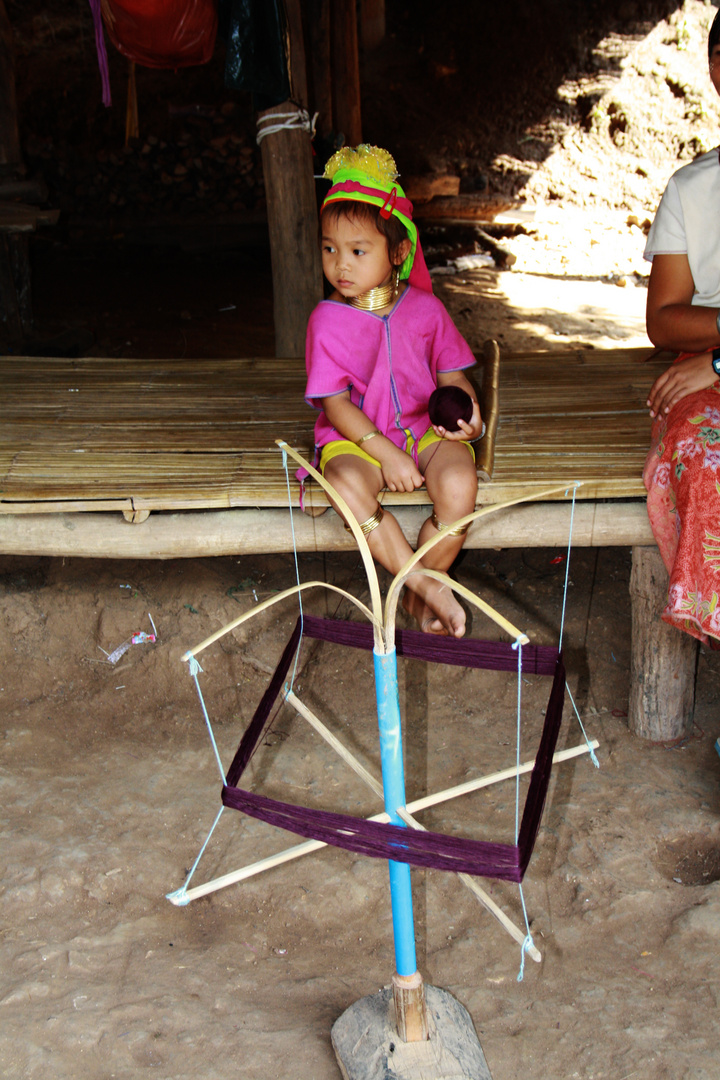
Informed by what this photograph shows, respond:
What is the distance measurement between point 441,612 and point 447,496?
0.29 meters

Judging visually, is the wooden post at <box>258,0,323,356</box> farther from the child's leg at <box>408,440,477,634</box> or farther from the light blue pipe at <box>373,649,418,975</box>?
the light blue pipe at <box>373,649,418,975</box>

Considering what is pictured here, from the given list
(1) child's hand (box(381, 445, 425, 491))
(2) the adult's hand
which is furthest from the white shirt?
(1) child's hand (box(381, 445, 425, 491))

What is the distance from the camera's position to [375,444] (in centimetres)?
229

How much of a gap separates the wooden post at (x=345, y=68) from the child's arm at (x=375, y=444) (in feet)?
13.0

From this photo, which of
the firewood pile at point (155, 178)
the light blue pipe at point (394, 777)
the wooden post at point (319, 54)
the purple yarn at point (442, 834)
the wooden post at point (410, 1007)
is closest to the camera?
the purple yarn at point (442, 834)

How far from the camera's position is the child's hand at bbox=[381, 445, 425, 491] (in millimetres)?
2264

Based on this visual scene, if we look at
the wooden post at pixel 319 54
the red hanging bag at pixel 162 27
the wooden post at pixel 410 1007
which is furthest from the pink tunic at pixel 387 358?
the wooden post at pixel 319 54

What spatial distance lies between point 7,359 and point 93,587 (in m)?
1.07

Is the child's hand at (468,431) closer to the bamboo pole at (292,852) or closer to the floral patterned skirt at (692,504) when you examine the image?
the floral patterned skirt at (692,504)

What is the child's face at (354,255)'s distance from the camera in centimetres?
216

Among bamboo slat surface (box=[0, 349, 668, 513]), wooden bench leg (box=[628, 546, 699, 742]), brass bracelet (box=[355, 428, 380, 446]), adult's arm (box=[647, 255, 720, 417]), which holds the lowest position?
wooden bench leg (box=[628, 546, 699, 742])

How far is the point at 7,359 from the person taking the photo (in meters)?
3.50

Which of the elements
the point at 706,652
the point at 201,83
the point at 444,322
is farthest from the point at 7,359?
the point at 201,83

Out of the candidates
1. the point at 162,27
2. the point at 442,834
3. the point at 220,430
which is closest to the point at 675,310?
the point at 220,430
